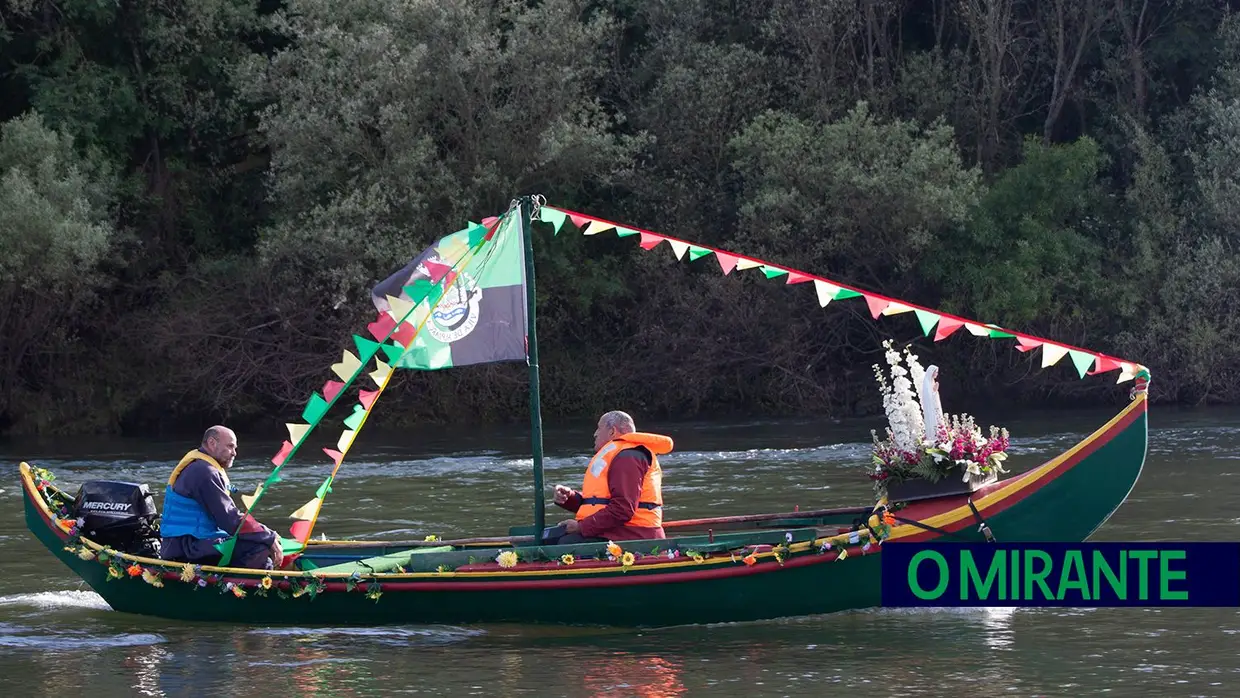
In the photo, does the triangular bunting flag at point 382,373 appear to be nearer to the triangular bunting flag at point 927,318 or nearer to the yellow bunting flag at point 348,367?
the yellow bunting flag at point 348,367

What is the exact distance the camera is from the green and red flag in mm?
12031

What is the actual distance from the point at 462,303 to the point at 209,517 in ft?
7.72

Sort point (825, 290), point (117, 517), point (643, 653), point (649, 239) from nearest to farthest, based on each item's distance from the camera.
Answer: point (643, 653) → point (825, 290) → point (117, 517) → point (649, 239)

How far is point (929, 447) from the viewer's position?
11.6m

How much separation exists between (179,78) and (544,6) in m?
6.74

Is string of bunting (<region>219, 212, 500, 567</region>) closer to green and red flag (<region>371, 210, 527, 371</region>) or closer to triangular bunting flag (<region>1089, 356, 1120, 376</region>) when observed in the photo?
green and red flag (<region>371, 210, 527, 371</region>)

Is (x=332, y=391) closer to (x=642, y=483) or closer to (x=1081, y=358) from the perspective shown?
(x=642, y=483)


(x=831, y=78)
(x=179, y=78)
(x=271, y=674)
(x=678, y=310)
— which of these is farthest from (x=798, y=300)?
(x=271, y=674)

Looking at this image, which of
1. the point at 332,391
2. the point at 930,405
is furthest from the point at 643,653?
the point at 332,391

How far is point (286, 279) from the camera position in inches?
1117

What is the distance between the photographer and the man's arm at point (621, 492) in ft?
37.6

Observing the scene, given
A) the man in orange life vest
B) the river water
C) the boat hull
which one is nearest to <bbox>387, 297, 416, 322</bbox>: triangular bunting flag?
the man in orange life vest

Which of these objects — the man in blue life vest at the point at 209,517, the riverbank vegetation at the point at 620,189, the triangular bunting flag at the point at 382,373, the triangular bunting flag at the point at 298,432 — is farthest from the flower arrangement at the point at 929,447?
the riverbank vegetation at the point at 620,189

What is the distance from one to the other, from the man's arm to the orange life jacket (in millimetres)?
50
